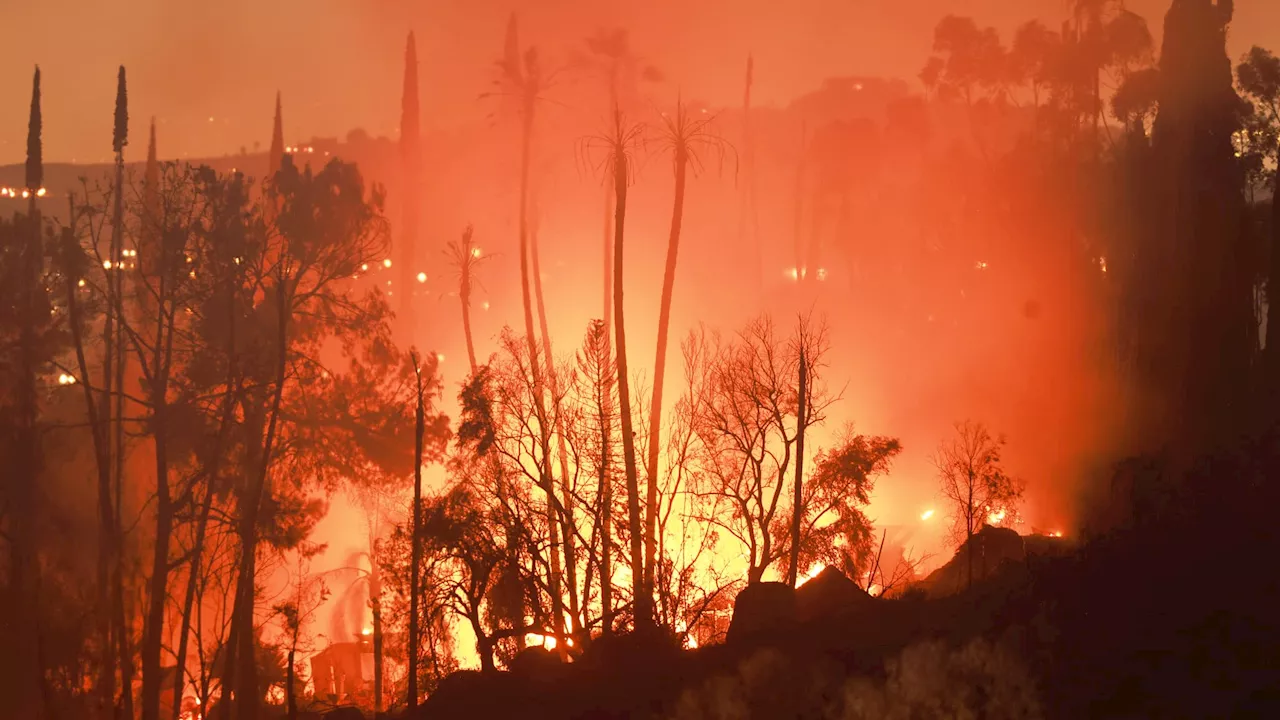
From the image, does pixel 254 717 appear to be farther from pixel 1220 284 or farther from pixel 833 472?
pixel 1220 284

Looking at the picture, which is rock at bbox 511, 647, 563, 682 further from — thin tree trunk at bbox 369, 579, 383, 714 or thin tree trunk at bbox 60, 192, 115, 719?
thin tree trunk at bbox 60, 192, 115, 719

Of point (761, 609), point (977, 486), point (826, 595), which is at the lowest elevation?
point (761, 609)

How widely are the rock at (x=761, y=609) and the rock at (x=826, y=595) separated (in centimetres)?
57

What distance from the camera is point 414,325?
84750 mm

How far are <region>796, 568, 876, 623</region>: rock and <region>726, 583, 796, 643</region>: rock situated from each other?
567mm

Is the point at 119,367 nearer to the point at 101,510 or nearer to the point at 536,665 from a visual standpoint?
the point at 101,510

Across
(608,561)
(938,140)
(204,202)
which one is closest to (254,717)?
(608,561)

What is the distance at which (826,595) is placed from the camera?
2428 cm

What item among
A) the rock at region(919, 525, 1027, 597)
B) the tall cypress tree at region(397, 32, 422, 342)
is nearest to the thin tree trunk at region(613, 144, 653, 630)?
the rock at region(919, 525, 1027, 597)

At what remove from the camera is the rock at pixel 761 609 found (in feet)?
75.3

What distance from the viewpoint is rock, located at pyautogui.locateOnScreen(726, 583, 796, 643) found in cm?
2295

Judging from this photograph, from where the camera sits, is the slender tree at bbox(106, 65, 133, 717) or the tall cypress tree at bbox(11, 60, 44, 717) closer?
the slender tree at bbox(106, 65, 133, 717)

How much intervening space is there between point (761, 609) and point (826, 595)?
2.11 metres

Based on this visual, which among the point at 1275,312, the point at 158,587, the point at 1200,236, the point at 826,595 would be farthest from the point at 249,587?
the point at 1200,236
